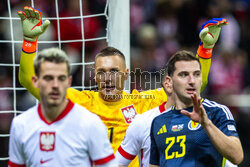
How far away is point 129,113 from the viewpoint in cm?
481

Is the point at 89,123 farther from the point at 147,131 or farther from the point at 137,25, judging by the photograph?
the point at 137,25

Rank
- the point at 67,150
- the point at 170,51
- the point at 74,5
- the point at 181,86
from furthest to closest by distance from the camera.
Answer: the point at 170,51 < the point at 74,5 < the point at 181,86 < the point at 67,150

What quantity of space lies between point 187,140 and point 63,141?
3.72 ft

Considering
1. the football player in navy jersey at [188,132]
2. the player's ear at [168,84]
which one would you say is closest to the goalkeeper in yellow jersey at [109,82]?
the player's ear at [168,84]

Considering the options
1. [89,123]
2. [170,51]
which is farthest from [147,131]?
[170,51]

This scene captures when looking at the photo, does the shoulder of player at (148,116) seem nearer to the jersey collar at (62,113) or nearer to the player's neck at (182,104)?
the player's neck at (182,104)

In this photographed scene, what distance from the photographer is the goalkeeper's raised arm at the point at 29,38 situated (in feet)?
14.9

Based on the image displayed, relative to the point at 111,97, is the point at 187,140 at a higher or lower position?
lower

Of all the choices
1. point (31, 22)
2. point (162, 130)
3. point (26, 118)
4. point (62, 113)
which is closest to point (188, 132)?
point (162, 130)

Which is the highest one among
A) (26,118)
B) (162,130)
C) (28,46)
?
(28,46)

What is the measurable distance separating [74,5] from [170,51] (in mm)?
2043

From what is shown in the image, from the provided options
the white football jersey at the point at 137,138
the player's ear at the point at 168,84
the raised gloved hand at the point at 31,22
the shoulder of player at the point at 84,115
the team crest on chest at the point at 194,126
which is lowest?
the white football jersey at the point at 137,138

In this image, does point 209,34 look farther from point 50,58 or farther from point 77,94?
point 50,58

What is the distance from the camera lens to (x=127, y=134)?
173 inches
